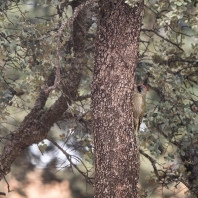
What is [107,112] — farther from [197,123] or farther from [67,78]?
[67,78]

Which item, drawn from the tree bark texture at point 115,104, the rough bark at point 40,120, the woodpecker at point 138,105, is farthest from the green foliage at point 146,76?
the tree bark texture at point 115,104

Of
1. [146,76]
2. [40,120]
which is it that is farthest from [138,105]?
[40,120]

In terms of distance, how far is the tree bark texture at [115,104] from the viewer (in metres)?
3.50

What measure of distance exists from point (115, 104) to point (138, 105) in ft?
2.31

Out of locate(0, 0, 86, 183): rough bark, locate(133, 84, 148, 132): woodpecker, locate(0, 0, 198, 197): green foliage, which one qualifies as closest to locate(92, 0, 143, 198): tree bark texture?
locate(133, 84, 148, 132): woodpecker

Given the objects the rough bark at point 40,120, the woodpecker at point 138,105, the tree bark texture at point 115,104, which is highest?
the rough bark at point 40,120

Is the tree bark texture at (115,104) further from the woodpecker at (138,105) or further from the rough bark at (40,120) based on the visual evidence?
the rough bark at (40,120)

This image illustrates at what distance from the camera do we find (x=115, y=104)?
3.51 m

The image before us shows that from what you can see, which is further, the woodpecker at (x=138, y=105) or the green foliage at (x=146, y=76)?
the green foliage at (x=146, y=76)

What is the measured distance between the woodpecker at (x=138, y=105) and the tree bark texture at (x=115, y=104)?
21.7 inches

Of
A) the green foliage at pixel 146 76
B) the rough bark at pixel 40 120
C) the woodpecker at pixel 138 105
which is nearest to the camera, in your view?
the woodpecker at pixel 138 105

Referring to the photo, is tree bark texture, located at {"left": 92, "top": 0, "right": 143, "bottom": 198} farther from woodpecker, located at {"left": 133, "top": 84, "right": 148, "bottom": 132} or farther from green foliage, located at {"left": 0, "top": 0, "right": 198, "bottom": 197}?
green foliage, located at {"left": 0, "top": 0, "right": 198, "bottom": 197}

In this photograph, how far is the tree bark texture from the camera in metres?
3.50

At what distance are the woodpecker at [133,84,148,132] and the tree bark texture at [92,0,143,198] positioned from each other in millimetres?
550
